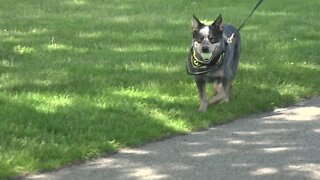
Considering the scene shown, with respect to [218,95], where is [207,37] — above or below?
above

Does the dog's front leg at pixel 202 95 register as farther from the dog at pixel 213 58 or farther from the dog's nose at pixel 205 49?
the dog's nose at pixel 205 49

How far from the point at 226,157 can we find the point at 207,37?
1.60 meters

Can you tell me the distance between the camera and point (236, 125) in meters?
6.67

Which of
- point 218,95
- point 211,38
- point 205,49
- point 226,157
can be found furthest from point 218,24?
point 226,157

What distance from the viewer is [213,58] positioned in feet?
22.2

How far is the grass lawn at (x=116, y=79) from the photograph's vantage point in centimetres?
589

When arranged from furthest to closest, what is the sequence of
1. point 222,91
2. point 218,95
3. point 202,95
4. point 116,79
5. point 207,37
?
point 116,79, point 218,95, point 222,91, point 202,95, point 207,37

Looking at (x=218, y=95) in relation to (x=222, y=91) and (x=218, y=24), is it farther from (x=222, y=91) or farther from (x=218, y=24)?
(x=218, y=24)

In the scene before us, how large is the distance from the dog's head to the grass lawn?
2.32 feet

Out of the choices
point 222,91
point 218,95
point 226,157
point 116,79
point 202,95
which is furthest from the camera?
point 116,79

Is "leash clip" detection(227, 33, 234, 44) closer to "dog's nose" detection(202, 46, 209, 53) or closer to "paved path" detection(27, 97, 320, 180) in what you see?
"dog's nose" detection(202, 46, 209, 53)

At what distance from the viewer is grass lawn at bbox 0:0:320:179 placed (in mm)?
5895

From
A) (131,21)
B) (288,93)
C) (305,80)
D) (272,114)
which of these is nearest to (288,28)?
(131,21)

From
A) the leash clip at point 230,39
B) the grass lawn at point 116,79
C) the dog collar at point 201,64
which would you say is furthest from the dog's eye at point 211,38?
the grass lawn at point 116,79
